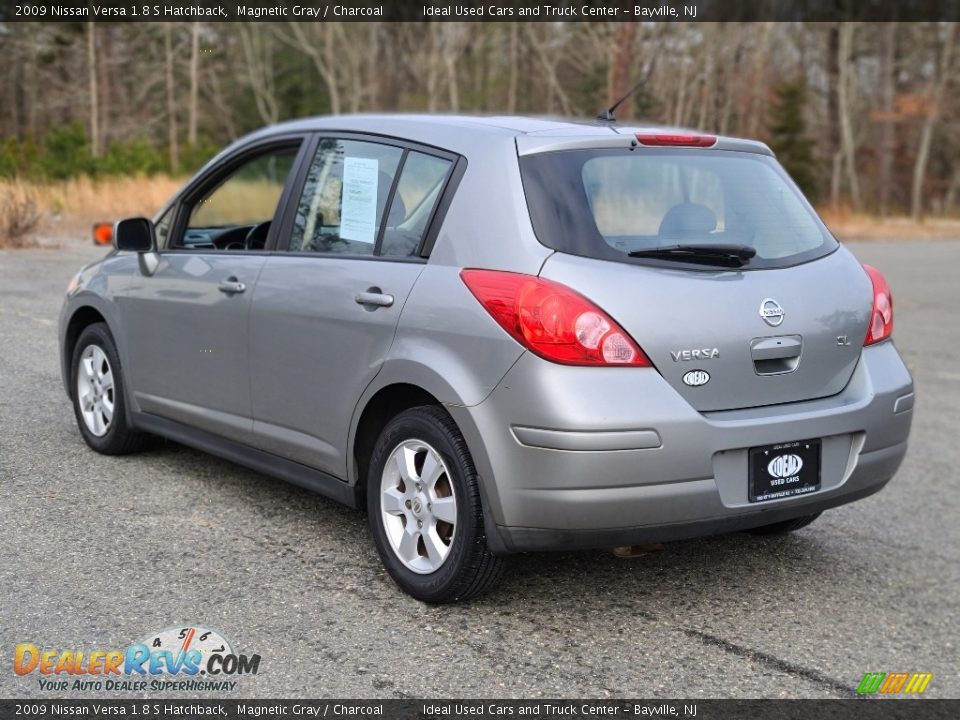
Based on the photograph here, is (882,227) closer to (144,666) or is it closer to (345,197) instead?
(345,197)

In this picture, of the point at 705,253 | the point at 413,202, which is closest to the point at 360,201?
the point at 413,202

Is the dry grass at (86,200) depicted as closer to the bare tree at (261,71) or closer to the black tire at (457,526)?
the black tire at (457,526)

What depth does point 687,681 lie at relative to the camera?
351cm

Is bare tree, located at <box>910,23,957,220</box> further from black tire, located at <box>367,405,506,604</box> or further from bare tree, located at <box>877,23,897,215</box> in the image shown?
black tire, located at <box>367,405,506,604</box>

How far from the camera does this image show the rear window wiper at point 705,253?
3822mm

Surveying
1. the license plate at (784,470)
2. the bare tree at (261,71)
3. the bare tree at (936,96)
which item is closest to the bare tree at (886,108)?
the bare tree at (936,96)

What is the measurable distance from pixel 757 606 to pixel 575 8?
3356 cm

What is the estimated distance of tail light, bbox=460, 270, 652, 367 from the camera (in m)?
3.55

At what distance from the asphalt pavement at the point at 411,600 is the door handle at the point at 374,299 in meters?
1.03

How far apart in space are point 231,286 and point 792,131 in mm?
44719

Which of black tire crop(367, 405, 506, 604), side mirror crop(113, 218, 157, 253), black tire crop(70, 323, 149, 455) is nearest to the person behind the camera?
black tire crop(367, 405, 506, 604)
